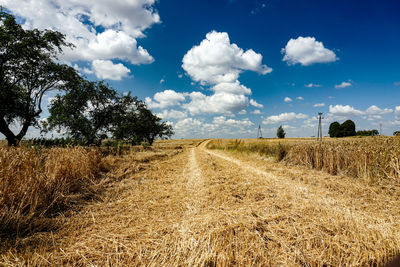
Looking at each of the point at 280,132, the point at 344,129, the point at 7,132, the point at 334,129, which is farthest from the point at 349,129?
the point at 7,132

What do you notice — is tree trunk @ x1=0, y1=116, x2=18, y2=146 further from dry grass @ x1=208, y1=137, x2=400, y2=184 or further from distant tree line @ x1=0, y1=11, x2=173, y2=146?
dry grass @ x1=208, y1=137, x2=400, y2=184

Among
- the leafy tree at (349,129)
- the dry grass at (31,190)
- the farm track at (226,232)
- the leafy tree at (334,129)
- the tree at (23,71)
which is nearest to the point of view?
the farm track at (226,232)

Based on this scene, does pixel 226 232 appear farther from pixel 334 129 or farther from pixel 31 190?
pixel 334 129

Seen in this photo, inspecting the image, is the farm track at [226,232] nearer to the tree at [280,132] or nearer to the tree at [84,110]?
the tree at [84,110]

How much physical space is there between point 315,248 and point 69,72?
19.0 metres

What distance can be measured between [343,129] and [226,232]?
95.6m

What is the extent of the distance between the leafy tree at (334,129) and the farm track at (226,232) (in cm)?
9156

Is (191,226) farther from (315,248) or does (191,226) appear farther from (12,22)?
(12,22)

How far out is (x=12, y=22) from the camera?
11.9 metres

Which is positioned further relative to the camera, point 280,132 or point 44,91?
point 280,132

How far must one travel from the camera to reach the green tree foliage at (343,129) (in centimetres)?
7331

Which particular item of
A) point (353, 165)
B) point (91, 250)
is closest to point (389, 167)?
point (353, 165)

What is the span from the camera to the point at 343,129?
75.0 meters

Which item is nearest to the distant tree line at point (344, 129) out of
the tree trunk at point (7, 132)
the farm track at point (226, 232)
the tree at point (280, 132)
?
the tree at point (280, 132)
